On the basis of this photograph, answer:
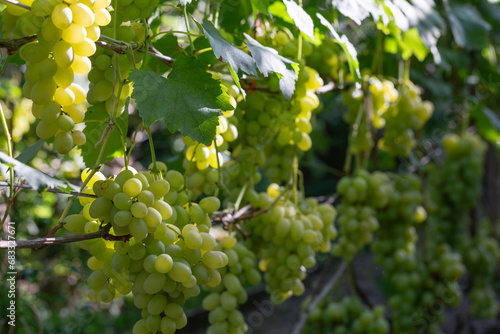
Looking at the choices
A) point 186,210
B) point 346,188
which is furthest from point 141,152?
point 186,210

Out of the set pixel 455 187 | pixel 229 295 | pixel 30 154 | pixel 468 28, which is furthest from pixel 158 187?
pixel 455 187

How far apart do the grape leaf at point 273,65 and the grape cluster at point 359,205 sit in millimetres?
567

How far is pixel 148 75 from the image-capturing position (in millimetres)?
462

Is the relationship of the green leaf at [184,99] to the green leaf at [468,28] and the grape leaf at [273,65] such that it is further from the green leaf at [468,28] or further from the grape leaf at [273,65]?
the green leaf at [468,28]

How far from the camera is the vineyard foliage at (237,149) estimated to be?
424 millimetres

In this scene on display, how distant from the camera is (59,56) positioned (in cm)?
40

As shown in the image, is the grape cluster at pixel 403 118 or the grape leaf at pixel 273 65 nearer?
the grape leaf at pixel 273 65

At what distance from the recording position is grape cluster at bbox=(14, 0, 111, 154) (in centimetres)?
39

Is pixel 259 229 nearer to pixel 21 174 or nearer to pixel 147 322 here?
pixel 147 322

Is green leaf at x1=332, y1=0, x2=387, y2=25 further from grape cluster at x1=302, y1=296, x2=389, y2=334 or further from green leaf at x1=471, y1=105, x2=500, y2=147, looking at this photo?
green leaf at x1=471, y1=105, x2=500, y2=147

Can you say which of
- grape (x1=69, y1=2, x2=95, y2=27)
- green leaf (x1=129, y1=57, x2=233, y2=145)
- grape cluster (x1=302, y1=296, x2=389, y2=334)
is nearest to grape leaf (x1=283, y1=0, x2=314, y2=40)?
green leaf (x1=129, y1=57, x2=233, y2=145)

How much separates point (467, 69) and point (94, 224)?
1.51 meters

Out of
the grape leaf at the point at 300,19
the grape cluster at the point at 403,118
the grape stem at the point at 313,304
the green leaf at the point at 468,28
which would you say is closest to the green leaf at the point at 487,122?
the green leaf at the point at 468,28

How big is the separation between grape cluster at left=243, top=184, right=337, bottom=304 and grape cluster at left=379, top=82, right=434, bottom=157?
45 centimetres
